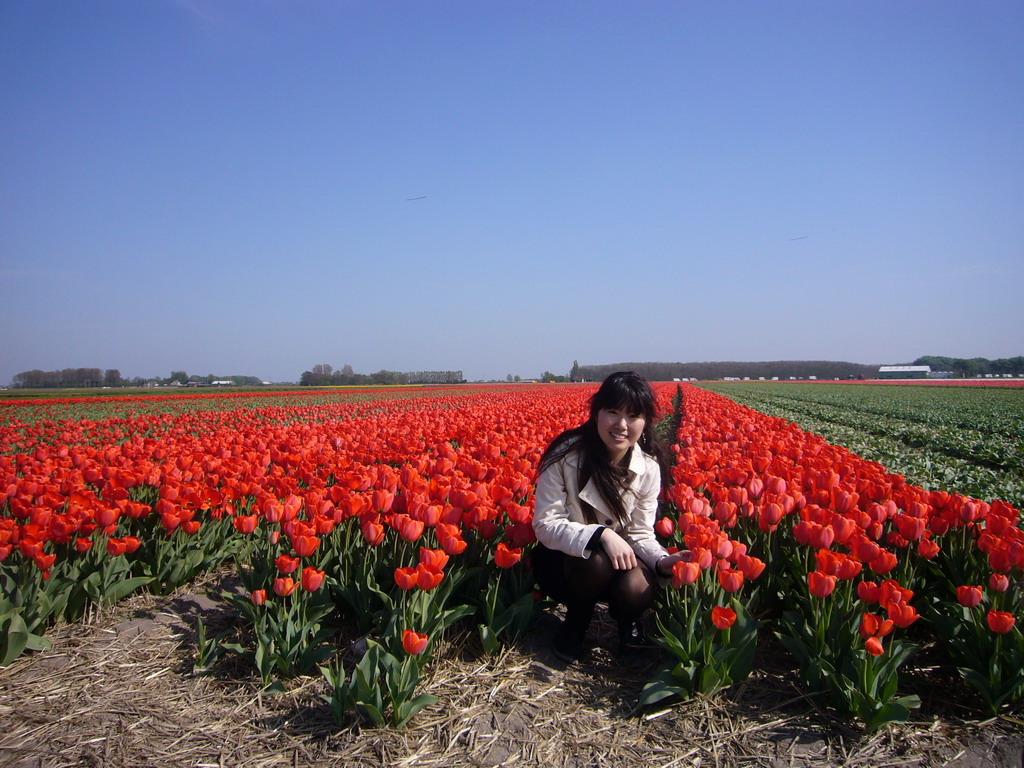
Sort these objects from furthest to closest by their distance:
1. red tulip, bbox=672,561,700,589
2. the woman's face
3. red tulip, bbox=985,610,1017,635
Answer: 1. the woman's face
2. red tulip, bbox=672,561,700,589
3. red tulip, bbox=985,610,1017,635

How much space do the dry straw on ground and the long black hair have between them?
Result: 80 cm

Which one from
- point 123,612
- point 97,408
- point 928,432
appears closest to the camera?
point 123,612

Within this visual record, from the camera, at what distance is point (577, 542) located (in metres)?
2.75

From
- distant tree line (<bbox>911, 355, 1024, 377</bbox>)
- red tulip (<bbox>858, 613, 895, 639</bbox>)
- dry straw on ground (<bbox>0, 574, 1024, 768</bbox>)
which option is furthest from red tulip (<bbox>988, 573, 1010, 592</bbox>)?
distant tree line (<bbox>911, 355, 1024, 377</bbox>)

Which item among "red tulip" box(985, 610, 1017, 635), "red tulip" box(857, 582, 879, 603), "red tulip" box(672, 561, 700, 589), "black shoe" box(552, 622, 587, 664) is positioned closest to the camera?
"red tulip" box(985, 610, 1017, 635)

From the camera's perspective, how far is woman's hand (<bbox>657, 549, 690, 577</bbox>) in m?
2.75

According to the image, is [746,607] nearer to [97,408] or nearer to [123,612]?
[123,612]

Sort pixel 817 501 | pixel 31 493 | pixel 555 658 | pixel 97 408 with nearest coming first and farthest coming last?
pixel 555 658 → pixel 817 501 → pixel 31 493 → pixel 97 408

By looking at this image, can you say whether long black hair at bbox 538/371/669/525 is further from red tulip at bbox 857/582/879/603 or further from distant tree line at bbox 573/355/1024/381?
distant tree line at bbox 573/355/1024/381

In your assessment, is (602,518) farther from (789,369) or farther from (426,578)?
(789,369)

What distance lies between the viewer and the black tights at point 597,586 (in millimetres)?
2793

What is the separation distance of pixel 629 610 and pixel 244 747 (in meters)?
1.68

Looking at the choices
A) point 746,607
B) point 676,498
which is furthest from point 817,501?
point 746,607

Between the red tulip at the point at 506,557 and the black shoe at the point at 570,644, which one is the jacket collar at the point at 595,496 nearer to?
the red tulip at the point at 506,557
